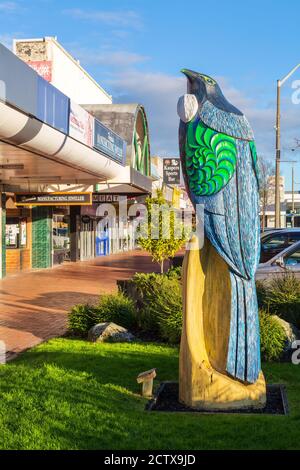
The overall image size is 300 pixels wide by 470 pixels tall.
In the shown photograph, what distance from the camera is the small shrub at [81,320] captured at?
9.72 metres

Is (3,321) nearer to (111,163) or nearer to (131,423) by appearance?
(131,423)

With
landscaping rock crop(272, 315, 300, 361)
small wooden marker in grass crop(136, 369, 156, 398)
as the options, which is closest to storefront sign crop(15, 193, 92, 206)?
landscaping rock crop(272, 315, 300, 361)

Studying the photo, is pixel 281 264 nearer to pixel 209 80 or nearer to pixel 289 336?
pixel 289 336

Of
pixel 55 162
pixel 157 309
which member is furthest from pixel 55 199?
pixel 157 309

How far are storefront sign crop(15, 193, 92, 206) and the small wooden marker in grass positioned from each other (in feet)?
46.1

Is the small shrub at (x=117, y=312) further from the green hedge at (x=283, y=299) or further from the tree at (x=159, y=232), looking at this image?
the tree at (x=159, y=232)

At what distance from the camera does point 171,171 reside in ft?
154

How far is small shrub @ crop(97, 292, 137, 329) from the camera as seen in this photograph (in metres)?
9.84

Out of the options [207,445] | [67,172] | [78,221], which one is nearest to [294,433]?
[207,445]

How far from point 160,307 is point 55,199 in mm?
11643

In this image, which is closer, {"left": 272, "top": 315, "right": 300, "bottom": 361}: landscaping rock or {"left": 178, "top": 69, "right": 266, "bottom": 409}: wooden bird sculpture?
{"left": 178, "top": 69, "right": 266, "bottom": 409}: wooden bird sculpture

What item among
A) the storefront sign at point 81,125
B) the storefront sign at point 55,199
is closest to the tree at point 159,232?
the storefront sign at point 81,125

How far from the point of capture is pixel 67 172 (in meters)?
17.5

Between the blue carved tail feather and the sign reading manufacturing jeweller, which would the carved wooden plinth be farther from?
the sign reading manufacturing jeweller
